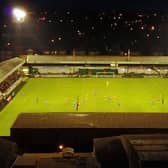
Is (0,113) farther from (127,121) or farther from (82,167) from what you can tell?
(82,167)

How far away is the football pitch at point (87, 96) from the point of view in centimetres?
1095

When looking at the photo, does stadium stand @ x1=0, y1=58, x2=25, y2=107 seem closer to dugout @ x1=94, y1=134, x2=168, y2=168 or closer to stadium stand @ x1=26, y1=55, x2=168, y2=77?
stadium stand @ x1=26, y1=55, x2=168, y2=77

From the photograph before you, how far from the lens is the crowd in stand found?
12.4 m

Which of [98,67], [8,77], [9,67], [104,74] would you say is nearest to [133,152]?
[9,67]

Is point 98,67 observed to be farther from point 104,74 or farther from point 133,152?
point 133,152

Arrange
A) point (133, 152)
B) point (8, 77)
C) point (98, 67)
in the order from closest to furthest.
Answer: point (133, 152) < point (8, 77) < point (98, 67)

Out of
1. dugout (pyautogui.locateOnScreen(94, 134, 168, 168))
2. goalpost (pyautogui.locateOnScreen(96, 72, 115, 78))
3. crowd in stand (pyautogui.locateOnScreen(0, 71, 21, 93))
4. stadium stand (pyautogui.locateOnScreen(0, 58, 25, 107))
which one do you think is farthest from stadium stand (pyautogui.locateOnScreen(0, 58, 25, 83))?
dugout (pyautogui.locateOnScreen(94, 134, 168, 168))

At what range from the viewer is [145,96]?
41.1 ft

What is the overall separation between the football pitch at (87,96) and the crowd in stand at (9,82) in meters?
0.40

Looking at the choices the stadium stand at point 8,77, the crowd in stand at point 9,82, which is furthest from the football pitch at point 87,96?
the crowd in stand at point 9,82

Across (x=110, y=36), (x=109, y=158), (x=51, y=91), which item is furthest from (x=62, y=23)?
(x=109, y=158)

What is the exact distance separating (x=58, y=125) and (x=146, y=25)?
81.4 ft

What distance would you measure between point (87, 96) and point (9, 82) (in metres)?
2.79

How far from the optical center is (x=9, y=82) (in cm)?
1341
